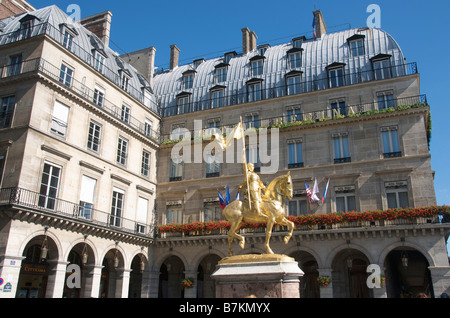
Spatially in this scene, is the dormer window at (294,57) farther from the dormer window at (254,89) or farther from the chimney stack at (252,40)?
the chimney stack at (252,40)

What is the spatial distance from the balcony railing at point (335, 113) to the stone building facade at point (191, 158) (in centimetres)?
10

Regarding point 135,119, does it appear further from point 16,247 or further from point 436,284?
point 436,284

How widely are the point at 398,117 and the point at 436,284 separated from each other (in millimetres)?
10688

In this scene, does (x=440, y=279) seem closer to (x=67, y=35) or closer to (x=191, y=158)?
(x=191, y=158)

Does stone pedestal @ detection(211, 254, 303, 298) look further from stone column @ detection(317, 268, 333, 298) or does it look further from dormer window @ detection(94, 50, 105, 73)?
dormer window @ detection(94, 50, 105, 73)

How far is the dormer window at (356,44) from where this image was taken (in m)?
30.2

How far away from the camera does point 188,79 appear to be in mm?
36000

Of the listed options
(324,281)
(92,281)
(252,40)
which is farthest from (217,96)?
(92,281)

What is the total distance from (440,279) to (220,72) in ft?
74.5

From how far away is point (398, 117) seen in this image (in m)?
26.6

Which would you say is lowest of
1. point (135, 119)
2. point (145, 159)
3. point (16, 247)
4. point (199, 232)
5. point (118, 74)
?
point (16, 247)

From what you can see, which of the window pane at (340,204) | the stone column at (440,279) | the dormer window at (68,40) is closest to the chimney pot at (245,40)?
the dormer window at (68,40)

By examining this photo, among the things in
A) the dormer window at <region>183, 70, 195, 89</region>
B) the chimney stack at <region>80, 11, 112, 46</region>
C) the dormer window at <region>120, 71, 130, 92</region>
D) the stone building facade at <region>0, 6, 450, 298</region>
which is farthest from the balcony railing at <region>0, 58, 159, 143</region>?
the chimney stack at <region>80, 11, 112, 46</region>
